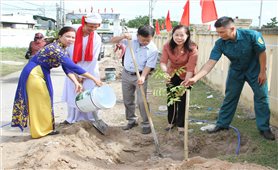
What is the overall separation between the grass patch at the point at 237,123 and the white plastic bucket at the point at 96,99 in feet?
3.98

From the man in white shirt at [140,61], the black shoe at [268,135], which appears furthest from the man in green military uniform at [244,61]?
the man in white shirt at [140,61]

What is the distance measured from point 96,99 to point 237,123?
2.50 m

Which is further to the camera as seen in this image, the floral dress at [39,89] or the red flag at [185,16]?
the red flag at [185,16]

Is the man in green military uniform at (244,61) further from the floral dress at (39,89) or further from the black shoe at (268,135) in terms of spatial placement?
the floral dress at (39,89)

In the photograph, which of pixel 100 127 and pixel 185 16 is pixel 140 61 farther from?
pixel 185 16

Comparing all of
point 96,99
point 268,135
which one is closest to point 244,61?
point 268,135

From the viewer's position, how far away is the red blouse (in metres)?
4.84

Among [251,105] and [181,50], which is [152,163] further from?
[251,105]

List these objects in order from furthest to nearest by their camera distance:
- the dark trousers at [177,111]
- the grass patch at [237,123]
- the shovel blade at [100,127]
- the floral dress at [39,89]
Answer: the shovel blade at [100,127] < the dark trousers at [177,111] < the floral dress at [39,89] < the grass patch at [237,123]

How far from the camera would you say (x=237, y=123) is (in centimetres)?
572

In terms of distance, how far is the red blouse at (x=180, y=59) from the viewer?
4840 millimetres

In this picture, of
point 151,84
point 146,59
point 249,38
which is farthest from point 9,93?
point 249,38

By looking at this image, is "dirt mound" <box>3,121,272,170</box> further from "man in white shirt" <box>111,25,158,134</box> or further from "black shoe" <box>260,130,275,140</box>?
"black shoe" <box>260,130,275,140</box>

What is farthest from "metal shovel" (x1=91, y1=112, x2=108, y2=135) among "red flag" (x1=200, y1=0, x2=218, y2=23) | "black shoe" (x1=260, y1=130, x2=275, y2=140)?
"red flag" (x1=200, y1=0, x2=218, y2=23)
